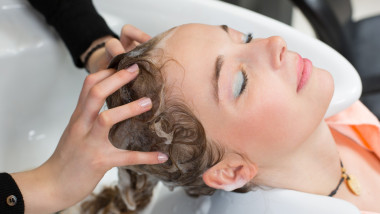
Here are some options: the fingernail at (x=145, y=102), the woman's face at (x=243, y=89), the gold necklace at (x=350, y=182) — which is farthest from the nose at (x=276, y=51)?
the gold necklace at (x=350, y=182)

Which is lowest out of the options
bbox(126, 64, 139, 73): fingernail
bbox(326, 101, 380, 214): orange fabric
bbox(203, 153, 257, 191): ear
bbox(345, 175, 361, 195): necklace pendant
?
bbox(345, 175, 361, 195): necklace pendant

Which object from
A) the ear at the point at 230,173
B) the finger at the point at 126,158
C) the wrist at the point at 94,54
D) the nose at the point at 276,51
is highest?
the nose at the point at 276,51

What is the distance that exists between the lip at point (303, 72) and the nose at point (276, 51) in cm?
5

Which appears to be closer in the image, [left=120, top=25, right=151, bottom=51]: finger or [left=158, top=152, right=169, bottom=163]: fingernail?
[left=158, top=152, right=169, bottom=163]: fingernail

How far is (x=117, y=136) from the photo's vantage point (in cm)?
84

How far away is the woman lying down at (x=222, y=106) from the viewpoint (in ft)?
2.61

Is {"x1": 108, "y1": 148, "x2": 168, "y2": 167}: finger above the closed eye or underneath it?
underneath

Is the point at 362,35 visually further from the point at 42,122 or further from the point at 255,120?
the point at 42,122

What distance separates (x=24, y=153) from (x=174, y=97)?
63 centimetres

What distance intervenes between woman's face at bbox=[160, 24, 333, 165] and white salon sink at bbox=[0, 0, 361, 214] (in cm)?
30

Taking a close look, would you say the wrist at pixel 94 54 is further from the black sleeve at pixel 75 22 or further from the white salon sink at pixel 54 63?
the white salon sink at pixel 54 63

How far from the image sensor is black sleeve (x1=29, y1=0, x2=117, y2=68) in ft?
3.60

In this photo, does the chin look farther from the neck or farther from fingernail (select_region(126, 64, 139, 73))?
fingernail (select_region(126, 64, 139, 73))

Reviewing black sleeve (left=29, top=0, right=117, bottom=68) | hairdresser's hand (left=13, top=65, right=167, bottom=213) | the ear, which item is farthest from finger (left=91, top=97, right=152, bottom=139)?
black sleeve (left=29, top=0, right=117, bottom=68)
